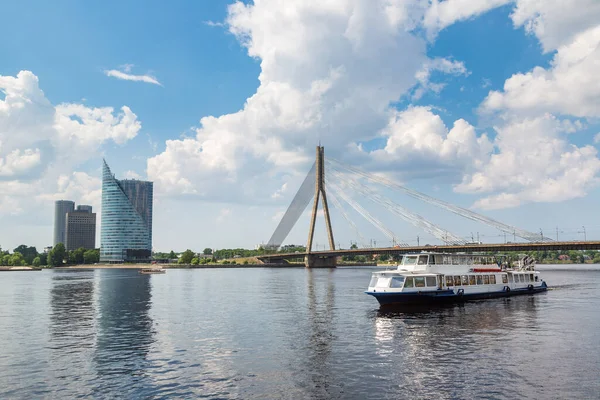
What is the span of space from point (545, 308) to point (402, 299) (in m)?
16.1

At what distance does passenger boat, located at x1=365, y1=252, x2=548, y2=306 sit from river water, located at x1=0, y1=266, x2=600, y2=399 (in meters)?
2.75

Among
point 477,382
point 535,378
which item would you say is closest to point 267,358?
point 477,382

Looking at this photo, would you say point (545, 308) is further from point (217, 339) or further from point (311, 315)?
point (217, 339)

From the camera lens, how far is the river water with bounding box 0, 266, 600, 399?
23.9 metres

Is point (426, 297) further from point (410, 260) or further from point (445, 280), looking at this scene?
point (410, 260)

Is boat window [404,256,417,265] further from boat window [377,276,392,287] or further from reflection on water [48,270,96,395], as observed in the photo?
reflection on water [48,270,96,395]

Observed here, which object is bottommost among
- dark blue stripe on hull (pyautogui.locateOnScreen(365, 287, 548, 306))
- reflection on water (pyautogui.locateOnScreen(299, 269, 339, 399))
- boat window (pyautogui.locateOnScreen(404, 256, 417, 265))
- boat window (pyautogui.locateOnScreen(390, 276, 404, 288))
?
reflection on water (pyautogui.locateOnScreen(299, 269, 339, 399))

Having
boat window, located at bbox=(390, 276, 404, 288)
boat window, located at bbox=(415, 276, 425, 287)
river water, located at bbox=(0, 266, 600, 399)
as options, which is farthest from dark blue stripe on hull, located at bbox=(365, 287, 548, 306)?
river water, located at bbox=(0, 266, 600, 399)

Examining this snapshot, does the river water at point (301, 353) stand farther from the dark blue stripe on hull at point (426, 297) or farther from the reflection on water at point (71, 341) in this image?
the dark blue stripe on hull at point (426, 297)

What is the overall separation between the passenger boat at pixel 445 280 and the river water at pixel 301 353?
9.02ft

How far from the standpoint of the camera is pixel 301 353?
3156 cm

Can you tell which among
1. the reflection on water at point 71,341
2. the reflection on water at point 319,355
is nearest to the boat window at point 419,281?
the reflection on water at point 319,355

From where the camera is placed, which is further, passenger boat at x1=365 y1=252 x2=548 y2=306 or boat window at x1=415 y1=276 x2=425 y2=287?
boat window at x1=415 y1=276 x2=425 y2=287

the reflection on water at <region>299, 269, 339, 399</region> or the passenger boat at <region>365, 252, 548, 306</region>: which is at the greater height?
the passenger boat at <region>365, 252, 548, 306</region>
